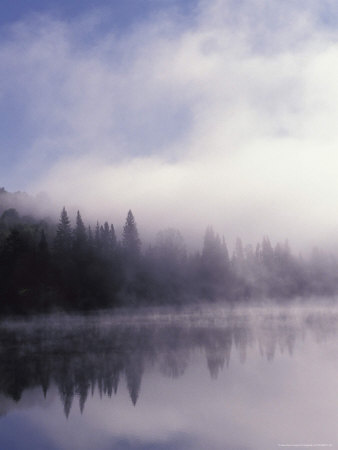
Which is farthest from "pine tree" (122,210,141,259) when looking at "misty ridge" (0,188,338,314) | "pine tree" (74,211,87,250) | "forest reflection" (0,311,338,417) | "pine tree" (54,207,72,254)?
"forest reflection" (0,311,338,417)

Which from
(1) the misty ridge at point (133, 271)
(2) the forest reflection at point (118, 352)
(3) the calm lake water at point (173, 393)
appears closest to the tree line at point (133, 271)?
(1) the misty ridge at point (133, 271)

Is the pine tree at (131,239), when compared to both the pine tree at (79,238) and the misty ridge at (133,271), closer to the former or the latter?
the misty ridge at (133,271)

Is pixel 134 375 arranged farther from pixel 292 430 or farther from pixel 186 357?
pixel 292 430

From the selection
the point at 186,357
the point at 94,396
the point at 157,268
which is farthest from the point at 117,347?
the point at 157,268

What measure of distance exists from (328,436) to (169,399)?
7.63m

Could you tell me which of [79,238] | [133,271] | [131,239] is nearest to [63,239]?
[79,238]

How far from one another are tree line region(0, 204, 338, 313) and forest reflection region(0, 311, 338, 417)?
2190cm

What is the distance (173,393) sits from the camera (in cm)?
2192

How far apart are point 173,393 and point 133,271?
72234 millimetres

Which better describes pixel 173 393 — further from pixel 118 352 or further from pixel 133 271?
pixel 133 271

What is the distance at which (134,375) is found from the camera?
25.9 metres

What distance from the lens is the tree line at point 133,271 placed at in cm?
7538

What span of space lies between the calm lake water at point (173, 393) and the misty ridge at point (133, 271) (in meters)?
35.7

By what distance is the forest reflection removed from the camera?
24516 millimetres
